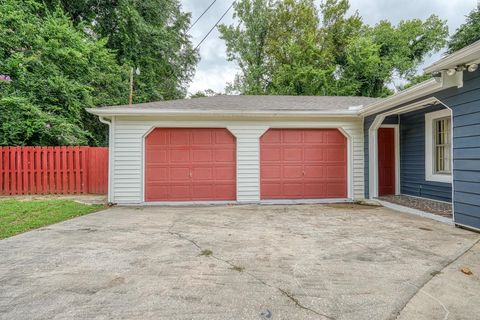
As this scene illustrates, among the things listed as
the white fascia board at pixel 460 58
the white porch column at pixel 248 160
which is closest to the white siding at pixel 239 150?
the white porch column at pixel 248 160

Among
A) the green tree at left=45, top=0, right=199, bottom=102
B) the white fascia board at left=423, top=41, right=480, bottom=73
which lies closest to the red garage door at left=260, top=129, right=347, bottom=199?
the white fascia board at left=423, top=41, right=480, bottom=73

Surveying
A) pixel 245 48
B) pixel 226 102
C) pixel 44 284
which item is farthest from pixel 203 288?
pixel 245 48

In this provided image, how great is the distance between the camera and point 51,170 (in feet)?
26.4

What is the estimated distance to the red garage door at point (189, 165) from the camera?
7074 mm

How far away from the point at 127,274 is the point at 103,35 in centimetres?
1691

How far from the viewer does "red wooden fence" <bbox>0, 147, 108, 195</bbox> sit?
25.9ft

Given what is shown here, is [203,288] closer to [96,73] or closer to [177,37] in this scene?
[96,73]

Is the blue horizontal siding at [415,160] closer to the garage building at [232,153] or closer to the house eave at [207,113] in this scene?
the garage building at [232,153]

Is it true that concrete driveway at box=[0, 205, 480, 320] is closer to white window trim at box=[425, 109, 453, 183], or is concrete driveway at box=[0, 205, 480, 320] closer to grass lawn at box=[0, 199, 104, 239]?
grass lawn at box=[0, 199, 104, 239]

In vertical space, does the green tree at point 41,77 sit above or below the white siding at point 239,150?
above

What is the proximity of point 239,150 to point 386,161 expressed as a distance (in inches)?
169

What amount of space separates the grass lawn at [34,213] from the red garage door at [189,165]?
158cm

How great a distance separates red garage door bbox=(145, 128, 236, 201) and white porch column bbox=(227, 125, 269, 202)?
0.17m

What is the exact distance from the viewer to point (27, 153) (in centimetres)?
797
